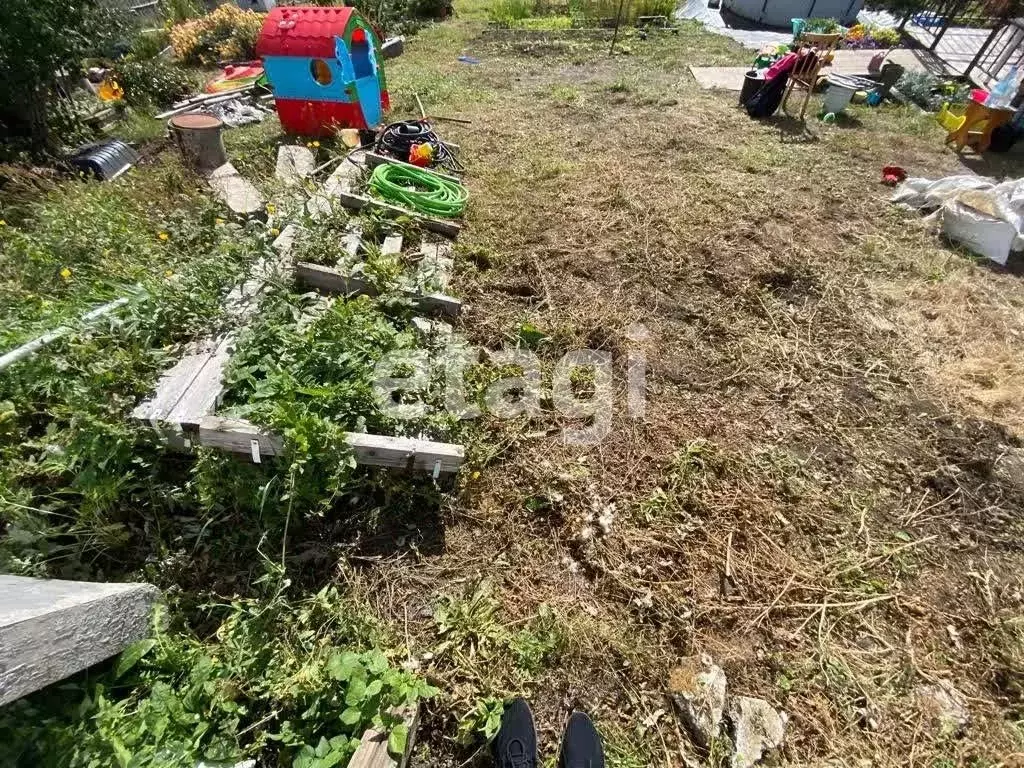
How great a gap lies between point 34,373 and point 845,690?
4309 mm

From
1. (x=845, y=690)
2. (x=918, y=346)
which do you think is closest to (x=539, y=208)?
(x=918, y=346)

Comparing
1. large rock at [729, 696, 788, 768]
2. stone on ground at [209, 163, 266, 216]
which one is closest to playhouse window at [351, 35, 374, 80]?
stone on ground at [209, 163, 266, 216]

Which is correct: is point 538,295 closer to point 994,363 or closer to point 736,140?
point 994,363

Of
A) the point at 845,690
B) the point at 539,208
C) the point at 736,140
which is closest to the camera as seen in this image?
the point at 845,690

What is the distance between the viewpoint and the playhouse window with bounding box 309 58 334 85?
5.66 meters

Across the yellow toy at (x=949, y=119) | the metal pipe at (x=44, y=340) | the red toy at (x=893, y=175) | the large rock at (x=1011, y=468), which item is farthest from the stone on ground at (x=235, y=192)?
the yellow toy at (x=949, y=119)

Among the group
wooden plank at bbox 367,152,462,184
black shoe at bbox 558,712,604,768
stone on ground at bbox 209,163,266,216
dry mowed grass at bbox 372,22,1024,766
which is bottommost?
dry mowed grass at bbox 372,22,1024,766

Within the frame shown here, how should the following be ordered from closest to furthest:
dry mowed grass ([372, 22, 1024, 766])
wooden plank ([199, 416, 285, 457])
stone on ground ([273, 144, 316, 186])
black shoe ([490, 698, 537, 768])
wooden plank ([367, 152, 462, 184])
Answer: black shoe ([490, 698, 537, 768]) < dry mowed grass ([372, 22, 1024, 766]) < wooden plank ([199, 416, 285, 457]) < stone on ground ([273, 144, 316, 186]) < wooden plank ([367, 152, 462, 184])

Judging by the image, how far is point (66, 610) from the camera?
1427mm

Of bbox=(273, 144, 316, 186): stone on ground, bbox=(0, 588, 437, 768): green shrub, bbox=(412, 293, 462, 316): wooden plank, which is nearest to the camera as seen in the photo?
bbox=(0, 588, 437, 768): green shrub

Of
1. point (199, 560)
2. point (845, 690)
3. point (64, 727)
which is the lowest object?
point (845, 690)

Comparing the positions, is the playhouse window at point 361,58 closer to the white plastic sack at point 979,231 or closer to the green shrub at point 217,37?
the green shrub at point 217,37

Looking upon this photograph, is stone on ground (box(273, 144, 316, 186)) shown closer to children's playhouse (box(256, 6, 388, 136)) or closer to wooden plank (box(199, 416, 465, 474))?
children's playhouse (box(256, 6, 388, 136))

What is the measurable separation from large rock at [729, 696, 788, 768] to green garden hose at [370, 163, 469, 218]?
14.1ft
